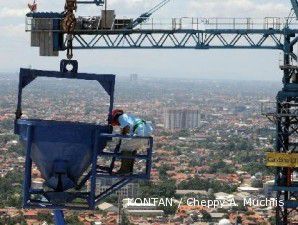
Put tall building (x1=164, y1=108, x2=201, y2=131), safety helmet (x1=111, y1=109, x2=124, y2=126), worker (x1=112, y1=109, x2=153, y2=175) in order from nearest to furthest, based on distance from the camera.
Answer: worker (x1=112, y1=109, x2=153, y2=175), safety helmet (x1=111, y1=109, x2=124, y2=126), tall building (x1=164, y1=108, x2=201, y2=131)

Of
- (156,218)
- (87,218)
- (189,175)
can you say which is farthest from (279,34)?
(189,175)

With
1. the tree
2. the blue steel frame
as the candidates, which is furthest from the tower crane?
the tree

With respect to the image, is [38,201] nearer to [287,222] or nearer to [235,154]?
[287,222]

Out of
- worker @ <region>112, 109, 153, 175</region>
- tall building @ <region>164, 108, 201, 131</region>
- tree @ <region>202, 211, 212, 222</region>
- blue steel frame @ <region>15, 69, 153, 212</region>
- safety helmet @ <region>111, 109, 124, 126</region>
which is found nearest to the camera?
blue steel frame @ <region>15, 69, 153, 212</region>

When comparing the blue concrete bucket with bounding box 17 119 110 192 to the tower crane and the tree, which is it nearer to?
the tower crane

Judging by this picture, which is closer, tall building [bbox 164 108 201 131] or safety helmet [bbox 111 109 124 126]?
safety helmet [bbox 111 109 124 126]

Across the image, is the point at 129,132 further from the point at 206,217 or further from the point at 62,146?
the point at 206,217

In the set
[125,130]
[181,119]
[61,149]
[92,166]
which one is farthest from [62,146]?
[181,119]

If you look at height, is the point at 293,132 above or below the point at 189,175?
above
